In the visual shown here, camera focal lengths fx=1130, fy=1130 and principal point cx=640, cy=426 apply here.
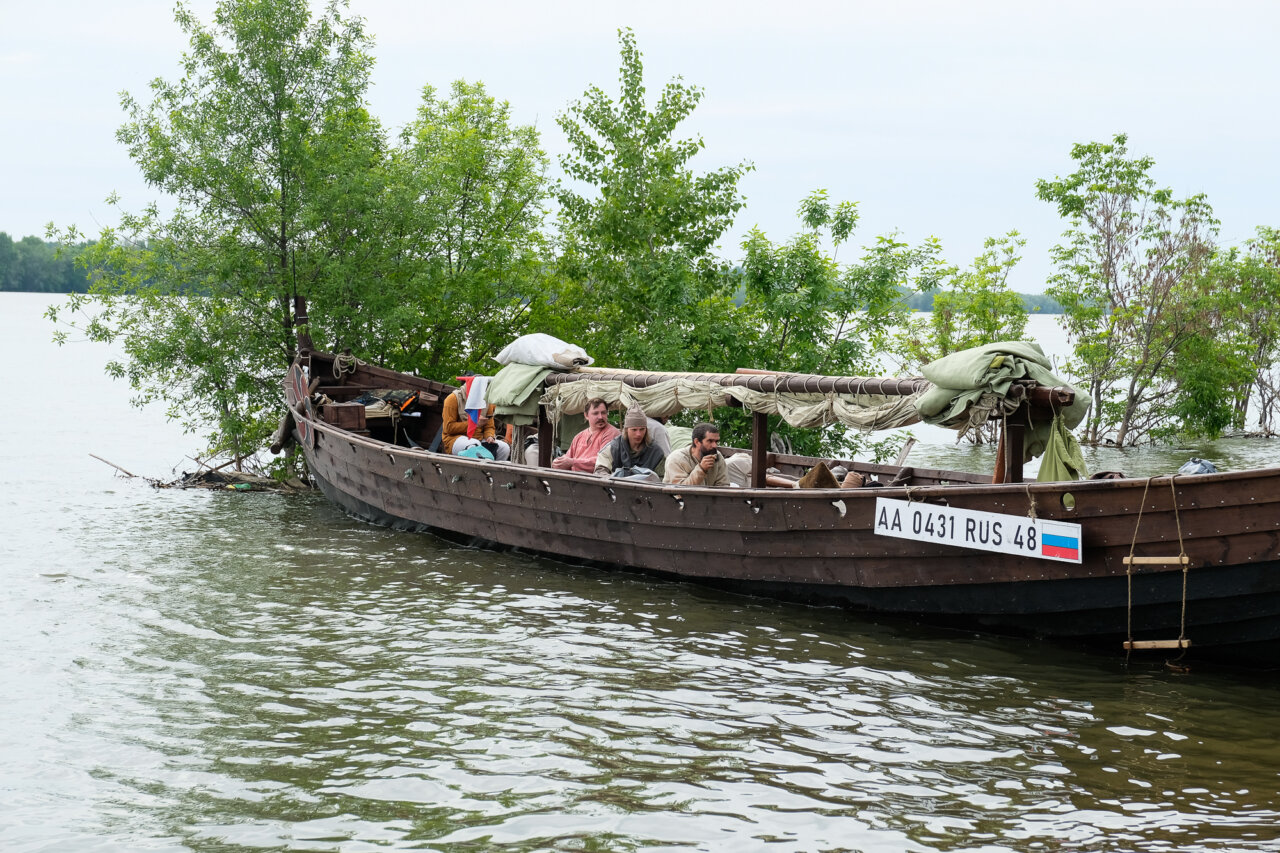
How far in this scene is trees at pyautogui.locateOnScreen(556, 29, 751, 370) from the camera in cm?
1848

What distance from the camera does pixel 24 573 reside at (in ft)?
37.3

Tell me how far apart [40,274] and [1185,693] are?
301ft

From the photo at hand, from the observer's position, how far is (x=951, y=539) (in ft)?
26.7

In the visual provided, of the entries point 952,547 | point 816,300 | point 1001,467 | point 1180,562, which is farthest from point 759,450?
point 816,300

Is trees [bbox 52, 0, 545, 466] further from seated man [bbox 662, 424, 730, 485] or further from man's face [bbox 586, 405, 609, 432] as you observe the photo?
seated man [bbox 662, 424, 730, 485]

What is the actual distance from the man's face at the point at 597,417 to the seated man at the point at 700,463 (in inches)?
60.0

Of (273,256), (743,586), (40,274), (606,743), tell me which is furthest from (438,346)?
(40,274)

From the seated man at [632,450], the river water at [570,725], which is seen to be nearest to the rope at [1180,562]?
the river water at [570,725]

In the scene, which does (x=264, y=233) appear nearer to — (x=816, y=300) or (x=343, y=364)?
(x=343, y=364)

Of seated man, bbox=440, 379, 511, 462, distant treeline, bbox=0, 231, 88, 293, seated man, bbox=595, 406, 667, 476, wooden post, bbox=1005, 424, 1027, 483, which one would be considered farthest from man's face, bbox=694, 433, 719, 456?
distant treeline, bbox=0, 231, 88, 293

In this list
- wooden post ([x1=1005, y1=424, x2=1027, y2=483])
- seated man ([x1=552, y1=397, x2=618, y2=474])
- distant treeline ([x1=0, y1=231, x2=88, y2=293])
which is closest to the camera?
wooden post ([x1=1005, y1=424, x2=1027, y2=483])

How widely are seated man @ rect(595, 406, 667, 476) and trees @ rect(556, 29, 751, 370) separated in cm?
704

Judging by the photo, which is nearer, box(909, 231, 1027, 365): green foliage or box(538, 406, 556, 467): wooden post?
box(538, 406, 556, 467): wooden post

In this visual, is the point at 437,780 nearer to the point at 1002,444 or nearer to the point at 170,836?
the point at 170,836
